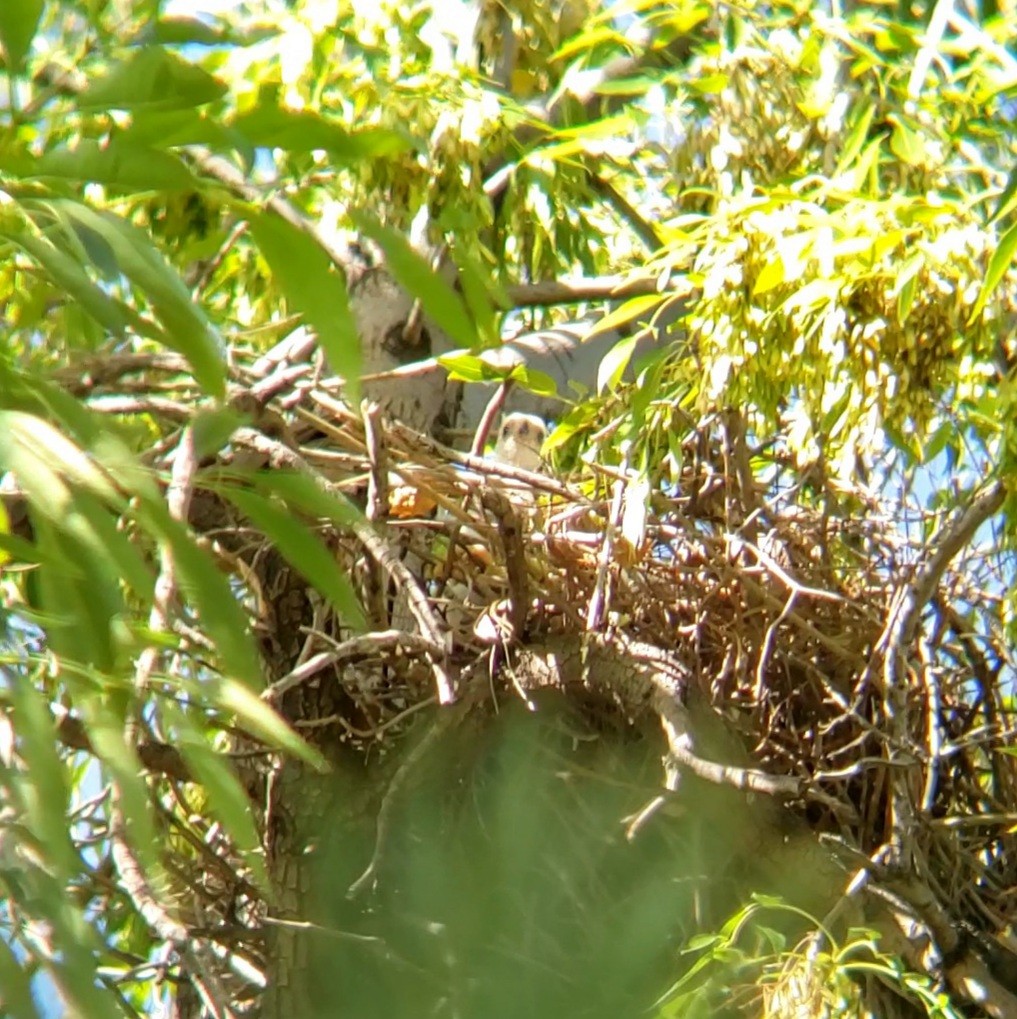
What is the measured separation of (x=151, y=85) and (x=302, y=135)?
0.21 feet

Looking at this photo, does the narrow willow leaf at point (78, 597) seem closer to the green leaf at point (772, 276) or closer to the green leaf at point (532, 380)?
the green leaf at point (772, 276)

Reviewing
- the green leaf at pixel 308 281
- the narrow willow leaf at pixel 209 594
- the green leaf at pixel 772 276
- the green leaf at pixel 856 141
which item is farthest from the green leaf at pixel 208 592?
the green leaf at pixel 856 141

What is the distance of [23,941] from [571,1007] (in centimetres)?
74

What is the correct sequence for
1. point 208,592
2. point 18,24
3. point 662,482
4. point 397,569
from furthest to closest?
point 662,482, point 397,569, point 208,592, point 18,24

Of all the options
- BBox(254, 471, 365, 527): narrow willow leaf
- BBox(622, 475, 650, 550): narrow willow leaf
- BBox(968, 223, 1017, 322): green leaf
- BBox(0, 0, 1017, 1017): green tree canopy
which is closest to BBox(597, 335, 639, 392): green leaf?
BBox(0, 0, 1017, 1017): green tree canopy

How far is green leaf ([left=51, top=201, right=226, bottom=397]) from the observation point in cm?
65

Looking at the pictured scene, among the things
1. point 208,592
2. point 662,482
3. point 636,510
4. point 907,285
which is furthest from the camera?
point 662,482

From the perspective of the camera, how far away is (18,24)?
58 centimetres

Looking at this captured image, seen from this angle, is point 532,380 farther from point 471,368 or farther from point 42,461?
point 42,461

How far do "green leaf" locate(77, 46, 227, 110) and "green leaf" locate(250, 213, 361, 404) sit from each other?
6 centimetres

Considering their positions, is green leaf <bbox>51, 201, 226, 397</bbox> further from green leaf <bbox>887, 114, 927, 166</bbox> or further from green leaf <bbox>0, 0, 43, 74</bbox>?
green leaf <bbox>887, 114, 927, 166</bbox>

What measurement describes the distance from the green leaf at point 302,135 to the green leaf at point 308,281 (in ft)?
0.10

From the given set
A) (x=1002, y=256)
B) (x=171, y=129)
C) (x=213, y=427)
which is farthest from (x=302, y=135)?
(x=1002, y=256)

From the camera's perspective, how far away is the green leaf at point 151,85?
0.63m
